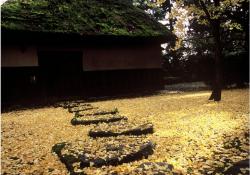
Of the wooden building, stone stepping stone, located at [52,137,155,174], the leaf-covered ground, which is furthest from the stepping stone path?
the wooden building

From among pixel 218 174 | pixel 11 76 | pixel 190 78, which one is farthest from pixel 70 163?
pixel 190 78

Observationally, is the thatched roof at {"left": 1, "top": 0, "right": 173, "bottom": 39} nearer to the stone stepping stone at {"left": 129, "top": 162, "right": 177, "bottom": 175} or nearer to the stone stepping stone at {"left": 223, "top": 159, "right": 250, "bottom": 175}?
the stone stepping stone at {"left": 129, "top": 162, "right": 177, "bottom": 175}

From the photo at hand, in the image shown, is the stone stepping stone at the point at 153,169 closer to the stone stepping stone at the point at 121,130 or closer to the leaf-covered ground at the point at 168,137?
the leaf-covered ground at the point at 168,137

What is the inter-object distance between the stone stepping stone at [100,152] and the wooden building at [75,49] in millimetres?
8857

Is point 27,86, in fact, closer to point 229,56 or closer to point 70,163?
point 70,163

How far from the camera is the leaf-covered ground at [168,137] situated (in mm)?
4930

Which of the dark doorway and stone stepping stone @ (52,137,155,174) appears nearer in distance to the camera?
stone stepping stone @ (52,137,155,174)

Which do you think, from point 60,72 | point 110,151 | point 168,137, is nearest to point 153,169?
point 110,151

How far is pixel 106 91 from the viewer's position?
16.1 m

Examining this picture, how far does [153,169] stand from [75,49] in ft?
38.1

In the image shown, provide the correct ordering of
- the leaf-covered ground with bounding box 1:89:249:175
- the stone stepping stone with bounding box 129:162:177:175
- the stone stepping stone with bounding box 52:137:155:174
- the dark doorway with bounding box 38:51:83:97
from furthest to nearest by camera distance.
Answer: the dark doorway with bounding box 38:51:83:97 → the leaf-covered ground with bounding box 1:89:249:175 → the stone stepping stone with bounding box 52:137:155:174 → the stone stepping stone with bounding box 129:162:177:175

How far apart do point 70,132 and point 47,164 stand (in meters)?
2.53

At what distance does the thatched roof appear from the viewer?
13.7 metres

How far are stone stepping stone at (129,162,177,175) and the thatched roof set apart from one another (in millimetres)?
10328
